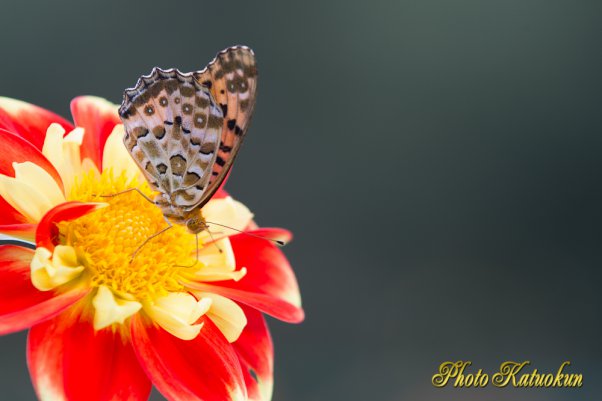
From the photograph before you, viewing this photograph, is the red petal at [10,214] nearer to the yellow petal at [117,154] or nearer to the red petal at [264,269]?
the yellow petal at [117,154]

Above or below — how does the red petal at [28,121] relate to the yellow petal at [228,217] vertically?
above

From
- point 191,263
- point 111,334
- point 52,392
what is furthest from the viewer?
point 191,263

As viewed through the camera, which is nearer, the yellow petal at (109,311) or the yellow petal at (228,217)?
the yellow petal at (109,311)

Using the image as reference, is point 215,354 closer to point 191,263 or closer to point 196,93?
point 191,263

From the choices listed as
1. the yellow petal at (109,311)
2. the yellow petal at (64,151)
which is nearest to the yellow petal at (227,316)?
the yellow petal at (109,311)

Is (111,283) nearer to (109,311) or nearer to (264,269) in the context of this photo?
(109,311)

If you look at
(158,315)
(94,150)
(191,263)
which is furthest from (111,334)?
(94,150)
